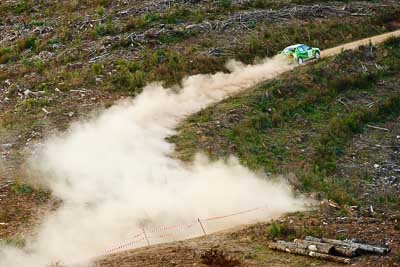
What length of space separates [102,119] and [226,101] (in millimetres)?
5289

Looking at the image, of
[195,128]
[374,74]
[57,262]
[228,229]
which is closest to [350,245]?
[228,229]

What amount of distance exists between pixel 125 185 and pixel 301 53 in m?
13.7

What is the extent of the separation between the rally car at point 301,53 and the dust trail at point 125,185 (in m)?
6.88

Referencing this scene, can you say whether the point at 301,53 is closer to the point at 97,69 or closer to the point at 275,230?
the point at 97,69

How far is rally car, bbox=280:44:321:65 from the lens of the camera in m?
29.7

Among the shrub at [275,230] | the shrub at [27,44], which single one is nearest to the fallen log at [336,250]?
the shrub at [275,230]

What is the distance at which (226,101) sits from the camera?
25875mm

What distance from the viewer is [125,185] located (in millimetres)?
19516

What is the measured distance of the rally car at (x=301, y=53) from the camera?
29.7m

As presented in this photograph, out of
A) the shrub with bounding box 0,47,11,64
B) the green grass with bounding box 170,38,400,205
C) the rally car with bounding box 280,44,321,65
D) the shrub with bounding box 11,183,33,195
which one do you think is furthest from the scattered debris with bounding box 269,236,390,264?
the shrub with bounding box 0,47,11,64

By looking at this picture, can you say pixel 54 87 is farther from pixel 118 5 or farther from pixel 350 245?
pixel 350 245

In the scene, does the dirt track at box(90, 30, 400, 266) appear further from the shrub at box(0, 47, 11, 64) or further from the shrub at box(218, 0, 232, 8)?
the shrub at box(218, 0, 232, 8)

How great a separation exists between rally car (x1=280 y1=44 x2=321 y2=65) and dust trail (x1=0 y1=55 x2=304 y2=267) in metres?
6.88

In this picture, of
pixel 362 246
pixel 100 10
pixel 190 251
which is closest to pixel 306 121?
pixel 362 246
